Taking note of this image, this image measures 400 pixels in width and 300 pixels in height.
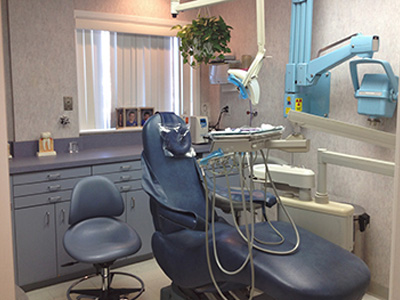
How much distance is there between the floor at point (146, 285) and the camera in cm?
322

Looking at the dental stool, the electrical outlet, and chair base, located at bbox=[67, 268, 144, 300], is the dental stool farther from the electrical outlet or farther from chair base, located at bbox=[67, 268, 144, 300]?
the electrical outlet

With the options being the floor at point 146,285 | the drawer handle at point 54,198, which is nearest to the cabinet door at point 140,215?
the floor at point 146,285

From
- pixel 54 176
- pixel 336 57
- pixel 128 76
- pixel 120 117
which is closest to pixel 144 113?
pixel 120 117

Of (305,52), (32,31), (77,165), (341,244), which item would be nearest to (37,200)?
(77,165)

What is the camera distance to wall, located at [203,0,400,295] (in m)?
3.16

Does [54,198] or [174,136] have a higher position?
[174,136]

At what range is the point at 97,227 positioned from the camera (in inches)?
121

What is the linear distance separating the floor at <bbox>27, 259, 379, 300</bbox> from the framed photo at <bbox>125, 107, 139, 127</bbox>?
140 centimetres

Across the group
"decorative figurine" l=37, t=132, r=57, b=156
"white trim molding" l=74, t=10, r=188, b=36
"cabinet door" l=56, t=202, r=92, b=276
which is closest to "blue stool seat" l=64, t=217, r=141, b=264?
"cabinet door" l=56, t=202, r=92, b=276

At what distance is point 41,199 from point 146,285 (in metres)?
1.06

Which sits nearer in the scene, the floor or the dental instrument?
the floor

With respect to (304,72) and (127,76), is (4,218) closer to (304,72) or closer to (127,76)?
(304,72)

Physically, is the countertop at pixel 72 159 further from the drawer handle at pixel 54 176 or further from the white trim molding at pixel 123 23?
the white trim molding at pixel 123 23

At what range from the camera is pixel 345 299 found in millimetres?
2064
